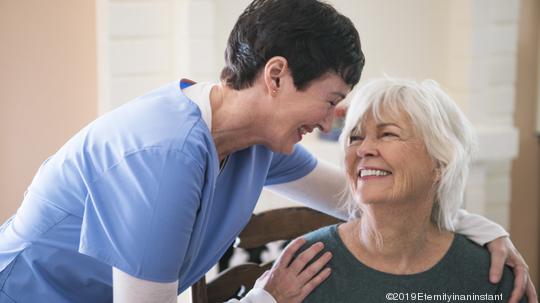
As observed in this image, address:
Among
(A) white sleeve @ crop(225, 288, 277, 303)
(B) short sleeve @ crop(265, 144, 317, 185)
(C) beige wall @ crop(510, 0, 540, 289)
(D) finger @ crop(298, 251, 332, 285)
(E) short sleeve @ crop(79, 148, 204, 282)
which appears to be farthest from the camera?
(C) beige wall @ crop(510, 0, 540, 289)

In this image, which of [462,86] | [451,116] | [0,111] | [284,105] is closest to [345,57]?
[284,105]

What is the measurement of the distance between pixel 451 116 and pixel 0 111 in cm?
154

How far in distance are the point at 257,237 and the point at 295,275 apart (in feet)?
0.71

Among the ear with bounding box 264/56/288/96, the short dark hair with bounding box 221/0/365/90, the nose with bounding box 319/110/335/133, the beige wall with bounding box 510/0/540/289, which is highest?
the short dark hair with bounding box 221/0/365/90

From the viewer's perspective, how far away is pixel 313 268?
5.69 ft

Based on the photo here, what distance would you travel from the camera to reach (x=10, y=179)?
2.60 meters

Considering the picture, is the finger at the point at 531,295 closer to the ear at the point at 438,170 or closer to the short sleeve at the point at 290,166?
the ear at the point at 438,170

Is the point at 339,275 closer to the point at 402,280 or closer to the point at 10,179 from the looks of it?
the point at 402,280

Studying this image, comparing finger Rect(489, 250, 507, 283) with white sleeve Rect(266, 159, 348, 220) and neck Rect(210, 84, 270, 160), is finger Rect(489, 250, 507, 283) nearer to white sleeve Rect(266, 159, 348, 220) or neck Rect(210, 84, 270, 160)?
white sleeve Rect(266, 159, 348, 220)

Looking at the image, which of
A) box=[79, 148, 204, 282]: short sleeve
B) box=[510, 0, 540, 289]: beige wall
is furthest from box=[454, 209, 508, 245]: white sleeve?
box=[510, 0, 540, 289]: beige wall

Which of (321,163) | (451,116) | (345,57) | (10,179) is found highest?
(345,57)

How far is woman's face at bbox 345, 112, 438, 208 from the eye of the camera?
5.57 feet

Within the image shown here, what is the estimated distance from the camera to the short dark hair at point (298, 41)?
142cm

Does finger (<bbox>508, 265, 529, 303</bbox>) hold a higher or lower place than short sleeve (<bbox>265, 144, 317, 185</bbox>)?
lower
